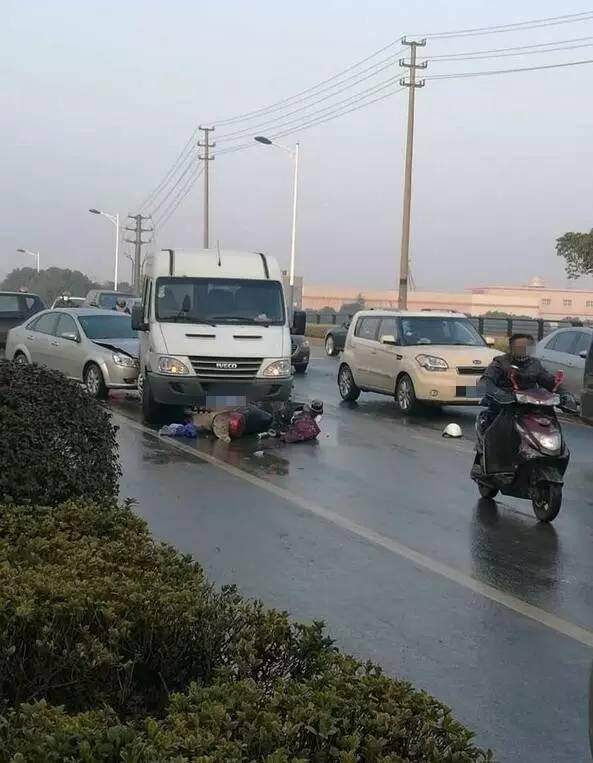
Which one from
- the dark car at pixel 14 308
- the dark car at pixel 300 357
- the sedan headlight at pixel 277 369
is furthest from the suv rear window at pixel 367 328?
the dark car at pixel 14 308

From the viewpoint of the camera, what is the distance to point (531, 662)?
5.15 meters

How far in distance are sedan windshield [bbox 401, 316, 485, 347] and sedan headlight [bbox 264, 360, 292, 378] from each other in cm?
362

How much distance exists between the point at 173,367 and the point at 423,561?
7.34 m

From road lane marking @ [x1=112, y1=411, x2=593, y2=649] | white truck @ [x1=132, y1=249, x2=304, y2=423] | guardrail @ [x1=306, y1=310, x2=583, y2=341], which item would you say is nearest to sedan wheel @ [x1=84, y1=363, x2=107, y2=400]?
white truck @ [x1=132, y1=249, x2=304, y2=423]

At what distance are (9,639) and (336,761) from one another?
138 cm

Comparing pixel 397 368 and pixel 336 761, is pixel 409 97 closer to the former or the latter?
pixel 397 368

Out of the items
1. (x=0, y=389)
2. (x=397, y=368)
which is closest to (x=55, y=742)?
(x=0, y=389)

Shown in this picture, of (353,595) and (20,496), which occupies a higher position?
(20,496)

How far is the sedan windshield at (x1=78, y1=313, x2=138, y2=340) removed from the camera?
1762 cm

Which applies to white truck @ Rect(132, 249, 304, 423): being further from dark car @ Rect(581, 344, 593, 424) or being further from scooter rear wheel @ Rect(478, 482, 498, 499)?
scooter rear wheel @ Rect(478, 482, 498, 499)

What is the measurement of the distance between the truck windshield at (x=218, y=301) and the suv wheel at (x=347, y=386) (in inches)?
155

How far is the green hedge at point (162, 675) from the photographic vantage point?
2561 millimetres

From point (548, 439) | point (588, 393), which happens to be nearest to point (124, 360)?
point (588, 393)

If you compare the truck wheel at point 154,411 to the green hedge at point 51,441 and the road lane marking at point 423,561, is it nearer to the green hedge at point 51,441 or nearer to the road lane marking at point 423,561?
the road lane marking at point 423,561
